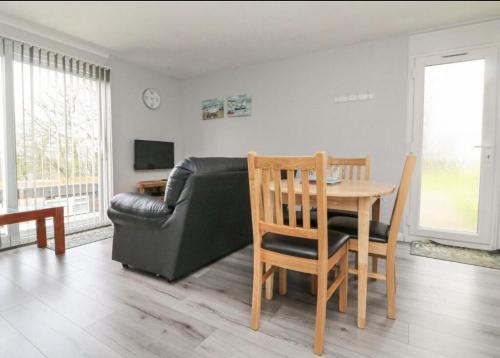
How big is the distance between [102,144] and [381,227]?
132 inches

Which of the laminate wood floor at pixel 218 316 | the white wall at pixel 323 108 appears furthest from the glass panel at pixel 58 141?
the white wall at pixel 323 108

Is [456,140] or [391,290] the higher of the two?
[456,140]

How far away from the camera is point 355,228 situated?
175 cm

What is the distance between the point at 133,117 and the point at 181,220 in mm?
2689

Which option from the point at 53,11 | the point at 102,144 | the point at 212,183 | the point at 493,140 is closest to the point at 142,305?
the point at 212,183

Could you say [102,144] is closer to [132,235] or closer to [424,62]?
[132,235]

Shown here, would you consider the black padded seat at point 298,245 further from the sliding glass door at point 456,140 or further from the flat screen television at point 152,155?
the flat screen television at point 152,155

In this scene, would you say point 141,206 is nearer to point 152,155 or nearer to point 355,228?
point 355,228

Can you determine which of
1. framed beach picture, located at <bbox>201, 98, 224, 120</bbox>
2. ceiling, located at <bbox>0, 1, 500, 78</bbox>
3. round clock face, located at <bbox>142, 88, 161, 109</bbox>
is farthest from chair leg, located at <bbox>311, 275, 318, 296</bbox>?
round clock face, located at <bbox>142, 88, 161, 109</bbox>

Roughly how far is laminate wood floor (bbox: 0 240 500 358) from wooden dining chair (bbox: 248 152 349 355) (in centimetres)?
19

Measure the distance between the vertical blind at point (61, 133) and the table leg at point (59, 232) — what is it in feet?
0.69

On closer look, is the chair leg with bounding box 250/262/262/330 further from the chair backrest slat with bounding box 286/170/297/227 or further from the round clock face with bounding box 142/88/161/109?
the round clock face with bounding box 142/88/161/109

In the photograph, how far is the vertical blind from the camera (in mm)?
2754

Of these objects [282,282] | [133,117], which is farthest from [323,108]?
[133,117]
